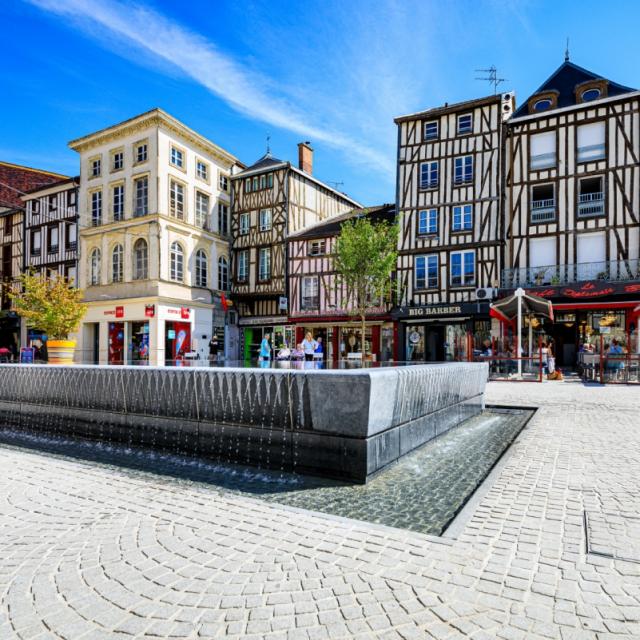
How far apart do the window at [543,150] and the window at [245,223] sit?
15.7 meters

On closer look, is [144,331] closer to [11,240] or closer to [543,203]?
[11,240]

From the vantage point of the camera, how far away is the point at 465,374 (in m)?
7.35

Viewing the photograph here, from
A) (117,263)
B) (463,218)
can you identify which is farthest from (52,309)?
(463,218)

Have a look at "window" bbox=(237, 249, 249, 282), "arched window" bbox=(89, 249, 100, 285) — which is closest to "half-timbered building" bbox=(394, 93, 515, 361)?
"window" bbox=(237, 249, 249, 282)

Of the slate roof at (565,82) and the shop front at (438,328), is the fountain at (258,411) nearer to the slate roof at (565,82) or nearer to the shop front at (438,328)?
the shop front at (438,328)

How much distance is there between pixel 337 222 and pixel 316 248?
2241 millimetres

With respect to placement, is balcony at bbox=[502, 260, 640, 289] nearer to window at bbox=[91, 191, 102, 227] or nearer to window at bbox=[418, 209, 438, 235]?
window at bbox=[418, 209, 438, 235]

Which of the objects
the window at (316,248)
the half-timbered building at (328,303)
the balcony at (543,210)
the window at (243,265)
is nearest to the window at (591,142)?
the balcony at (543,210)

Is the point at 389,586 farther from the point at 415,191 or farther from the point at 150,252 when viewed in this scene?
the point at 150,252

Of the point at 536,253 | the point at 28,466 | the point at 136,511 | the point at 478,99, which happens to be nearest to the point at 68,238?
the point at 478,99

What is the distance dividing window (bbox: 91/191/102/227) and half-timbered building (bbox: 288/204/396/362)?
37.7 ft

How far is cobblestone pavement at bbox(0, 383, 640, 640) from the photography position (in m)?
1.92

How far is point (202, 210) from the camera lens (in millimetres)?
27812

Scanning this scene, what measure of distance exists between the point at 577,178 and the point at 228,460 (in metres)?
21.4
